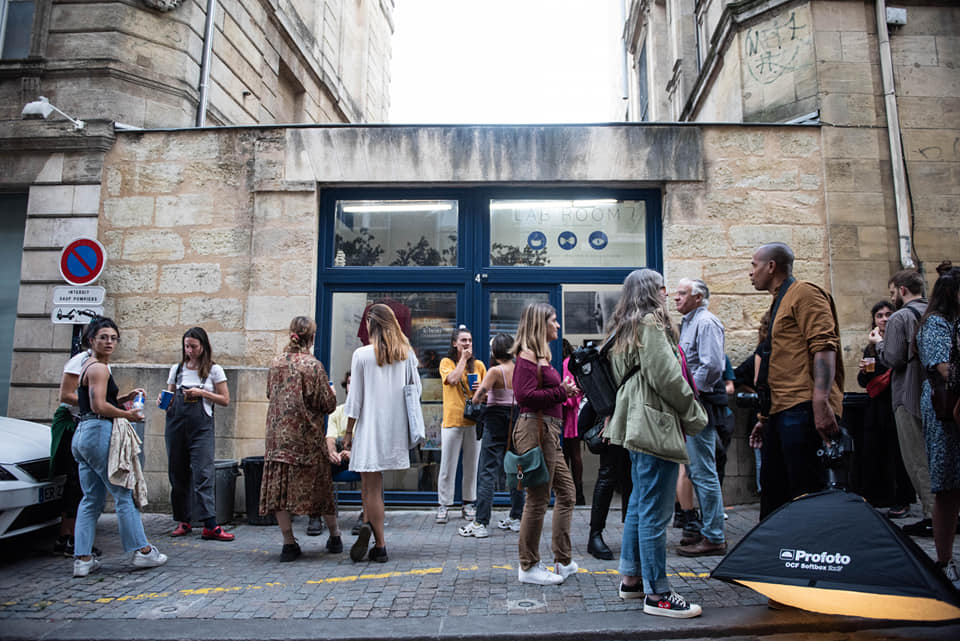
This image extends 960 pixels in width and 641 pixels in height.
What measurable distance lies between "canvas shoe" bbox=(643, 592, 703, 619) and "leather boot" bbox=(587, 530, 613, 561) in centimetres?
121

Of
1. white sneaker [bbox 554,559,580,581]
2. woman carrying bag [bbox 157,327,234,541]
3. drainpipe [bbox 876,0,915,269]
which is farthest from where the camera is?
drainpipe [bbox 876,0,915,269]

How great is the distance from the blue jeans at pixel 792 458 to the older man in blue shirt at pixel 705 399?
0.88 m

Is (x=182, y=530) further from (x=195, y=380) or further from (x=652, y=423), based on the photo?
(x=652, y=423)

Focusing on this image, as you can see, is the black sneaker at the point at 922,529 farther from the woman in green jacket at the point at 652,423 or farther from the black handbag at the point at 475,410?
the black handbag at the point at 475,410

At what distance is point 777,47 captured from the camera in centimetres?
828

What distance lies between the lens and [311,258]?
742cm

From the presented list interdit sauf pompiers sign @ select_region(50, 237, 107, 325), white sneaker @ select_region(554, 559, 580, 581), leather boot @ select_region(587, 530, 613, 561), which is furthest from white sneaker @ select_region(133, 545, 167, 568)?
leather boot @ select_region(587, 530, 613, 561)

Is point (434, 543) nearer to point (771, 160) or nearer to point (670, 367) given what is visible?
point (670, 367)

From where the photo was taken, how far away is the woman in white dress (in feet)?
16.1

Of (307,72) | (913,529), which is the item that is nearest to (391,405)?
(913,529)

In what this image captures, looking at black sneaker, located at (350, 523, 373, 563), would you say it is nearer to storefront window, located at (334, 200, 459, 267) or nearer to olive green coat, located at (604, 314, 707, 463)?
olive green coat, located at (604, 314, 707, 463)

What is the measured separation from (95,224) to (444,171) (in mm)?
4194

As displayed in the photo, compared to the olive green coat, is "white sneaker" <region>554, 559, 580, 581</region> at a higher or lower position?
lower

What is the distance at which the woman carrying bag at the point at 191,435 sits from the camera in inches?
236
